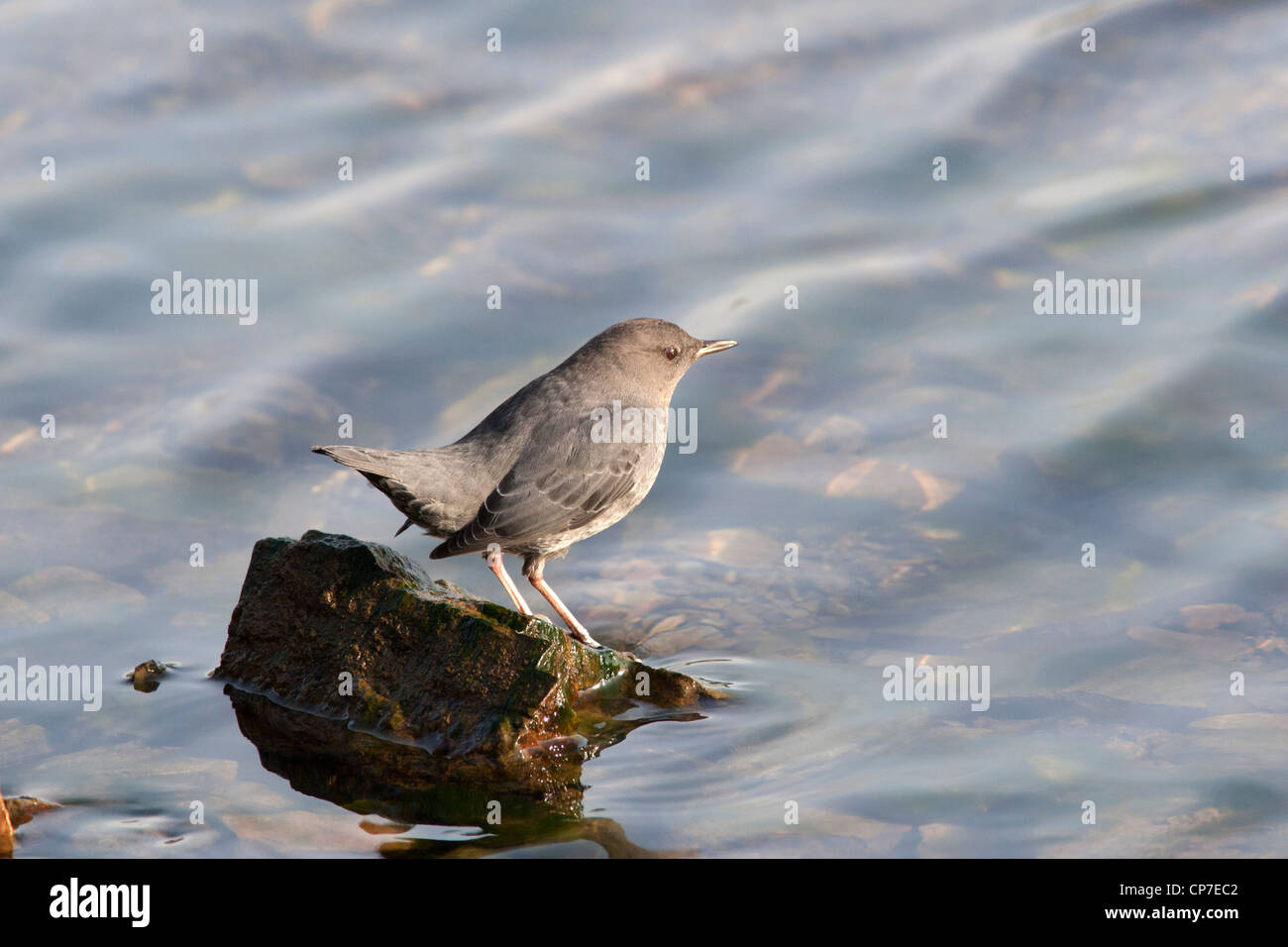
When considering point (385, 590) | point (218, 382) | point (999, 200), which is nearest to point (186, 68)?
point (218, 382)

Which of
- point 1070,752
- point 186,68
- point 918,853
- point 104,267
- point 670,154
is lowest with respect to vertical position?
point 918,853

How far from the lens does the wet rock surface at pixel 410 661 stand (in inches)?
208

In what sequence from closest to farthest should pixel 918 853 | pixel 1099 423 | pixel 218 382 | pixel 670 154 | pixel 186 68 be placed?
1. pixel 918 853
2. pixel 1099 423
3. pixel 218 382
4. pixel 670 154
5. pixel 186 68

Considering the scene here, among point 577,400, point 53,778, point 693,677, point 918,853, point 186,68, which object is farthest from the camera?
point 186,68

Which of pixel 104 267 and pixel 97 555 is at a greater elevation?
pixel 104 267

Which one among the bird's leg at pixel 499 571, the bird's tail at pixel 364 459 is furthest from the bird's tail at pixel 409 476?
the bird's leg at pixel 499 571

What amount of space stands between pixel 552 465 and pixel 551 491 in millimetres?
127

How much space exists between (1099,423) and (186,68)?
8.13 m

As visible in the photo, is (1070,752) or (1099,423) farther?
(1099,423)

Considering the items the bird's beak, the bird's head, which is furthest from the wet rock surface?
the bird's beak

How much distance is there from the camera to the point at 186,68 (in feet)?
38.2

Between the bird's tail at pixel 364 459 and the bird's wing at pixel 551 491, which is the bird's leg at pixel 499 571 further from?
the bird's tail at pixel 364 459

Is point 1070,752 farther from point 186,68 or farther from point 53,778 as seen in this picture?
point 186,68

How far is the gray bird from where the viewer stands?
6.25 m
